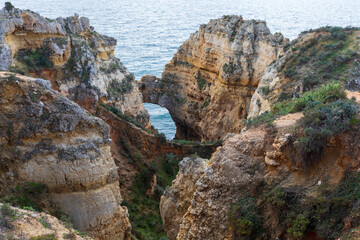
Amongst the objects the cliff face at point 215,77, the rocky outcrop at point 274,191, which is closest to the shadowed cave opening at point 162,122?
the cliff face at point 215,77

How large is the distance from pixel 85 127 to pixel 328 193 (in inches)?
465

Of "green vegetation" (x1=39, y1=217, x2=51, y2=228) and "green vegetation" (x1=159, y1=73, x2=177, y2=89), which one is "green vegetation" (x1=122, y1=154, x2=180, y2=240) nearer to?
"green vegetation" (x1=39, y1=217, x2=51, y2=228)

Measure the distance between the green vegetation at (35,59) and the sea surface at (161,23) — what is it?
1035 inches

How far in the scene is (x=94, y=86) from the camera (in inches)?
1217

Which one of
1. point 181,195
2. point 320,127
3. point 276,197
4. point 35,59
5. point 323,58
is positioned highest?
point 323,58

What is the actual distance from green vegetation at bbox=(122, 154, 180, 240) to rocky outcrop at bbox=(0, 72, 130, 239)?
5.72m

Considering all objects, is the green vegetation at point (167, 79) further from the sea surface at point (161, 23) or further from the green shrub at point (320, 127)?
the green shrub at point (320, 127)

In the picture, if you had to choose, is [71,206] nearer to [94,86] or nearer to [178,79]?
[94,86]

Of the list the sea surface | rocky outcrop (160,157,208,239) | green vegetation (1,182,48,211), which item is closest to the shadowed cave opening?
the sea surface

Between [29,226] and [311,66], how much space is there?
21769 mm

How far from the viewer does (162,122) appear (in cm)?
5738

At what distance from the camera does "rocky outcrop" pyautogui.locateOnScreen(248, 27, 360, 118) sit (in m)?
23.9

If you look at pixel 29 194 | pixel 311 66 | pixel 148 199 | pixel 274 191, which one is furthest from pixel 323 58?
pixel 29 194

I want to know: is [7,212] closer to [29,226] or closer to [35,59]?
[29,226]
